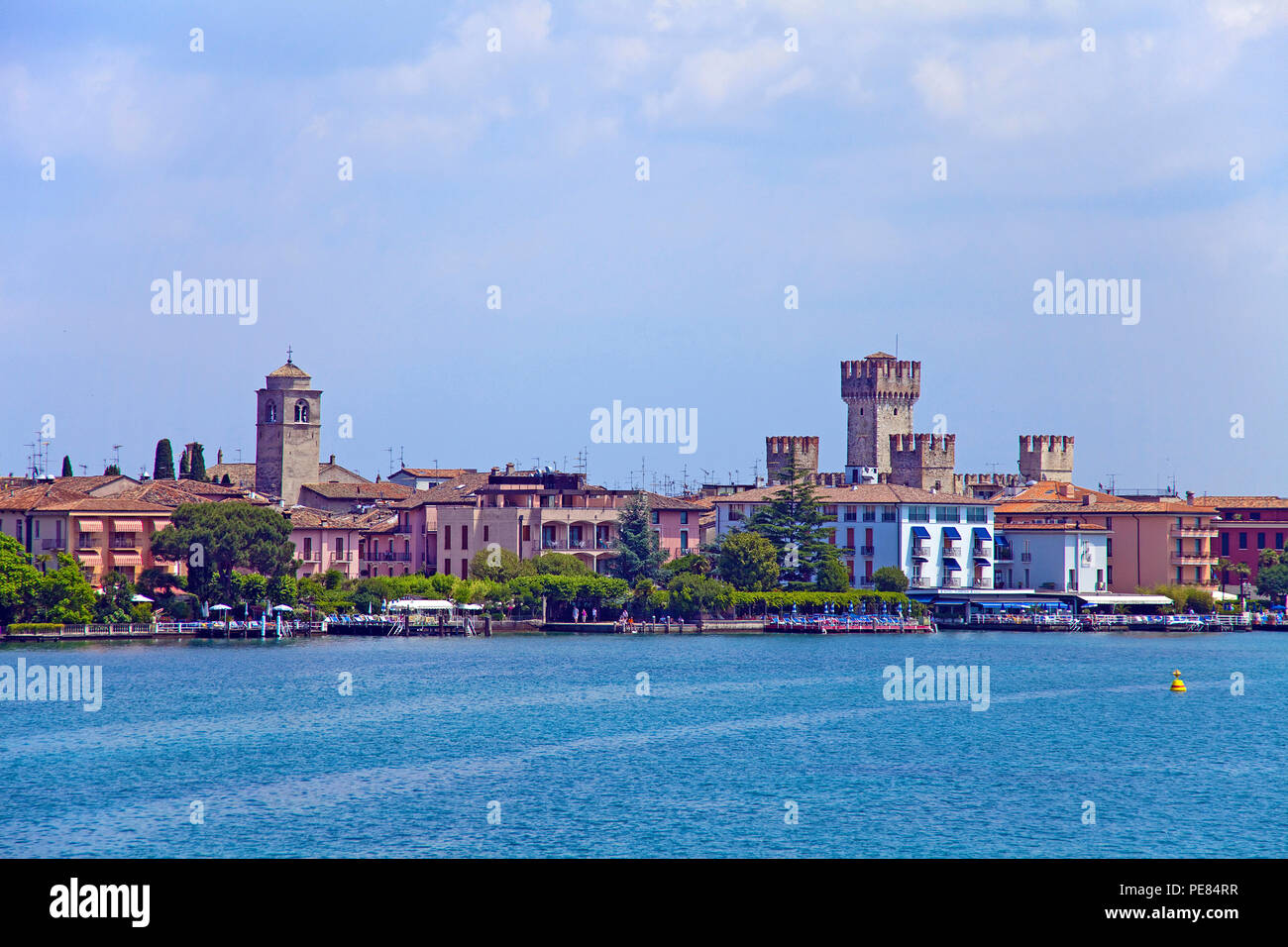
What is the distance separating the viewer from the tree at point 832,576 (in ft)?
278

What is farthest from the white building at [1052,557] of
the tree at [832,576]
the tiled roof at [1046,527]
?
the tree at [832,576]

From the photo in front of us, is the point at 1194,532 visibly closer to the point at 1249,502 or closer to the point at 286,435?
the point at 1249,502

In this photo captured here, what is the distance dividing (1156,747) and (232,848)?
942 inches

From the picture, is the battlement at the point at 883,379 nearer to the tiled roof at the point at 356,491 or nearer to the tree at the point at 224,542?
the tiled roof at the point at 356,491

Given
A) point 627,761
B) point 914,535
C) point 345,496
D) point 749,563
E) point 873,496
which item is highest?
Answer: point 345,496

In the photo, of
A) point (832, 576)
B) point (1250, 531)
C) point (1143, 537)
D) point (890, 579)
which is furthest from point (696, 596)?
point (1250, 531)

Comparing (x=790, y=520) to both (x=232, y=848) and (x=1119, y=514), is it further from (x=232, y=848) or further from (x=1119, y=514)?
(x=232, y=848)

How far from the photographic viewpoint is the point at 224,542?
236ft

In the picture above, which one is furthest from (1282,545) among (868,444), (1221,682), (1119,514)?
(1221,682)

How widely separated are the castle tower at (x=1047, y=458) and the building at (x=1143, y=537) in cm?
1540

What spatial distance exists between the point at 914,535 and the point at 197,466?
44145mm

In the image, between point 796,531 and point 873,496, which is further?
point 873,496

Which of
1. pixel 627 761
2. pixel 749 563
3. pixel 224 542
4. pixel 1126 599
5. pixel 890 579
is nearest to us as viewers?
pixel 627 761
